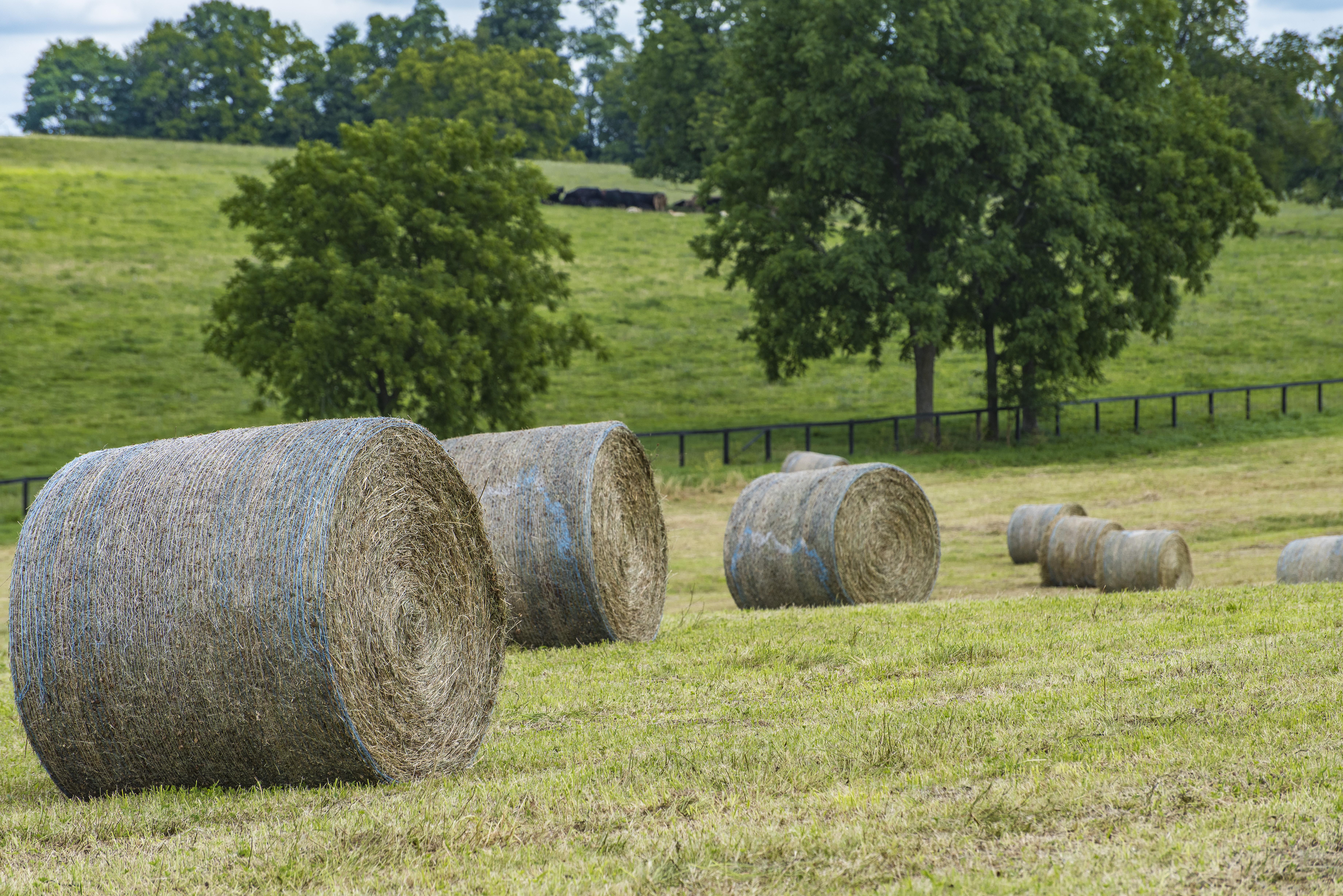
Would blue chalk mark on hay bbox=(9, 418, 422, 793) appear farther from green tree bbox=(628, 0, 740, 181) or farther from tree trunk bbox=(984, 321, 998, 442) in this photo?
green tree bbox=(628, 0, 740, 181)

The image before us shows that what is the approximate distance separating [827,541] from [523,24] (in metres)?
104

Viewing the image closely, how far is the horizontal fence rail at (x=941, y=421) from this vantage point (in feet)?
106

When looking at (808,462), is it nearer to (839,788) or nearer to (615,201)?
(839,788)

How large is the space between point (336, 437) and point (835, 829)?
3100mm

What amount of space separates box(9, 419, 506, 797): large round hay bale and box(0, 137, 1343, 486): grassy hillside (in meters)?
25.6

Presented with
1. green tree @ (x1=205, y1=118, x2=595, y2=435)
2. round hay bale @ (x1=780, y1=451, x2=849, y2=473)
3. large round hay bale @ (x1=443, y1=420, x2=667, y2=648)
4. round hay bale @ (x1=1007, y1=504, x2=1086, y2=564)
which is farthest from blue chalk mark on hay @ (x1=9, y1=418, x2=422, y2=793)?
green tree @ (x1=205, y1=118, x2=595, y2=435)

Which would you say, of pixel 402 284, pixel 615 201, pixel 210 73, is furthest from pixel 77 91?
pixel 402 284

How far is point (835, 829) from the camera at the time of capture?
517 cm

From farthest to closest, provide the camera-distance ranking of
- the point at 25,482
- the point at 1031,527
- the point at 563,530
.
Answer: the point at 25,482 < the point at 1031,527 < the point at 563,530

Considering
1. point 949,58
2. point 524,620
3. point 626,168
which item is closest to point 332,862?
point 524,620

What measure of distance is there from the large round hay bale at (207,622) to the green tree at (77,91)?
111m

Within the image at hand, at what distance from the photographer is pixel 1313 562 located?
538 inches

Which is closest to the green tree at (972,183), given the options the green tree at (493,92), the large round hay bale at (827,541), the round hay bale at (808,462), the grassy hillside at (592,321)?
the grassy hillside at (592,321)

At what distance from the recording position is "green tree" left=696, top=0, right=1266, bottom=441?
107ft
